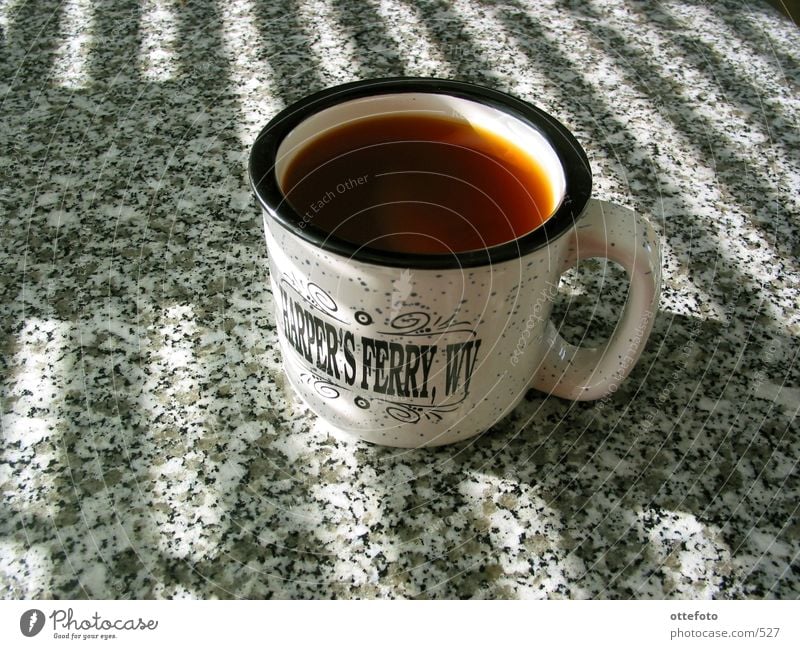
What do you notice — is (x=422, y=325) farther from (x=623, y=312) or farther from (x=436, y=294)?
(x=623, y=312)

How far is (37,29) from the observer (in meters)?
0.67

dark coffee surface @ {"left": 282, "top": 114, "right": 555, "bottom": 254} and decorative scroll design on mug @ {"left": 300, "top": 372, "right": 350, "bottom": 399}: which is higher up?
dark coffee surface @ {"left": 282, "top": 114, "right": 555, "bottom": 254}

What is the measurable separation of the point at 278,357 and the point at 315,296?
0.42 ft

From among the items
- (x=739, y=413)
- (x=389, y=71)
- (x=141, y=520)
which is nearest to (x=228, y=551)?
Result: (x=141, y=520)

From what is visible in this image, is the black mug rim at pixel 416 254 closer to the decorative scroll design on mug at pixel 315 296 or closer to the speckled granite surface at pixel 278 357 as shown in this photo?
the decorative scroll design on mug at pixel 315 296

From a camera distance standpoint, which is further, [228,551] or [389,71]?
[389,71]

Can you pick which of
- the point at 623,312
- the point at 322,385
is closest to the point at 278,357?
the point at 322,385

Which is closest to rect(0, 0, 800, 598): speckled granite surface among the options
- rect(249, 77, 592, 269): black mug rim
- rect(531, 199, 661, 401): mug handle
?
rect(531, 199, 661, 401): mug handle

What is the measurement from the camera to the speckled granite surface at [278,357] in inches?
13.0

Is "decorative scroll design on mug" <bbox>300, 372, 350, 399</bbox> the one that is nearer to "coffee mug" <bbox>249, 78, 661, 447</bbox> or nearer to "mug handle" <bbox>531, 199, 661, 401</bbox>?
"coffee mug" <bbox>249, 78, 661, 447</bbox>

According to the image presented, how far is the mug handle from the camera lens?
31cm

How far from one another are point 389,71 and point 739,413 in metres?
0.42

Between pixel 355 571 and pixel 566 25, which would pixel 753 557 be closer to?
pixel 355 571

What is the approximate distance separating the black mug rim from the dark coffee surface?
14 millimetres
